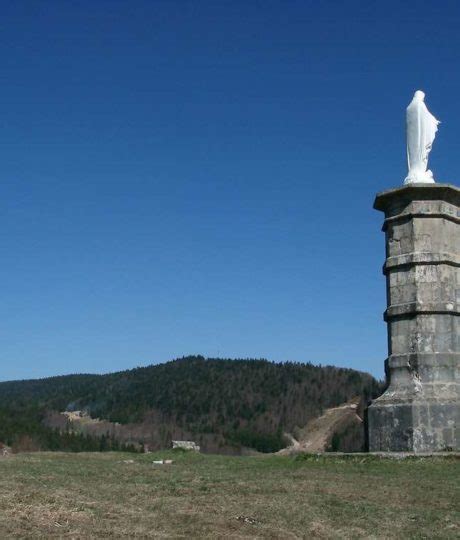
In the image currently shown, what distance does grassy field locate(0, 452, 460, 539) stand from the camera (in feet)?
24.6

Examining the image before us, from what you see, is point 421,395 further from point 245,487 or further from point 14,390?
point 14,390

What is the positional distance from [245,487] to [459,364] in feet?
21.1

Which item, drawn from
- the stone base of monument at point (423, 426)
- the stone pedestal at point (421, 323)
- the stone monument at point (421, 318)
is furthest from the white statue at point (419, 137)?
the stone base of monument at point (423, 426)

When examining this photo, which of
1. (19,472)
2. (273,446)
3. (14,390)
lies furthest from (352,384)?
(19,472)

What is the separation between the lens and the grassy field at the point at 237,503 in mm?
7492

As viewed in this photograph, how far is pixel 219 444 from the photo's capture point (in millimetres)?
66750

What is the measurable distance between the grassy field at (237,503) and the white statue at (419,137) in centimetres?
611

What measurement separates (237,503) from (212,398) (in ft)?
270

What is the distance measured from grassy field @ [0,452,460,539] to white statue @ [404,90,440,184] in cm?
611

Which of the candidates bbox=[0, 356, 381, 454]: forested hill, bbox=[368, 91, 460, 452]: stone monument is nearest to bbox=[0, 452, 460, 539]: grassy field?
bbox=[368, 91, 460, 452]: stone monument

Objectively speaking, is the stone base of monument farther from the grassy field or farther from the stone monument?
the grassy field

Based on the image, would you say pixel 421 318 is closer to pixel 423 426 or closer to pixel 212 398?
pixel 423 426

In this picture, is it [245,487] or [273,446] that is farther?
[273,446]

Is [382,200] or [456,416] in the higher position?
[382,200]
